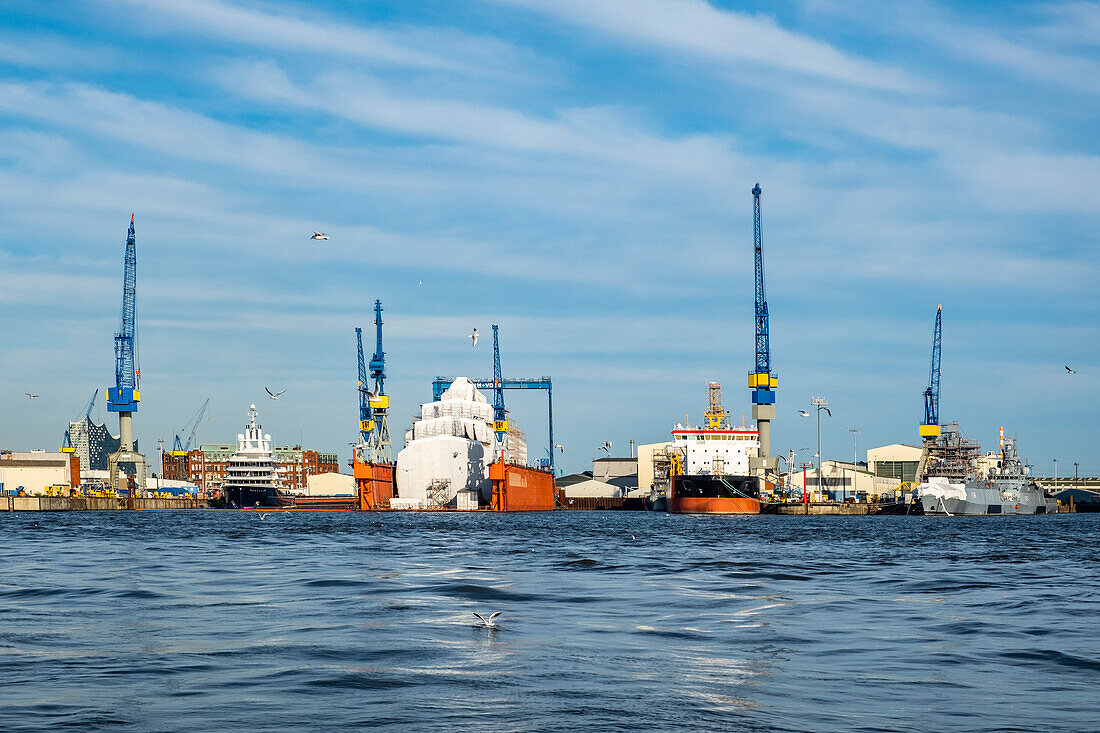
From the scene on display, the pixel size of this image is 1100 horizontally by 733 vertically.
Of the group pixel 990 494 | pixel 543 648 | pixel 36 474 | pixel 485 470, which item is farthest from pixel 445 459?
pixel 543 648

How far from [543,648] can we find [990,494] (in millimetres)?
134660

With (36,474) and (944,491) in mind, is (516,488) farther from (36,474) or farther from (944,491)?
(36,474)

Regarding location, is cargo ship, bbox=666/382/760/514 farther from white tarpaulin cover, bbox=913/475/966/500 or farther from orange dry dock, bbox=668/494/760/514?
white tarpaulin cover, bbox=913/475/966/500

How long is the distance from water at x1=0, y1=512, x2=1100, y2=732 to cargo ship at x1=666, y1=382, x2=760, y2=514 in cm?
8657

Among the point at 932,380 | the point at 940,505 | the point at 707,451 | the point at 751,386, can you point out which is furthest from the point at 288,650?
the point at 932,380

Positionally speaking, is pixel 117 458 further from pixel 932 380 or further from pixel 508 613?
pixel 508 613

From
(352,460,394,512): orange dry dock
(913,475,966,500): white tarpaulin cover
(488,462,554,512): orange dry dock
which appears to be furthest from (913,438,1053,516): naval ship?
(352,460,394,512): orange dry dock

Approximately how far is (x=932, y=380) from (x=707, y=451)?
6754 cm

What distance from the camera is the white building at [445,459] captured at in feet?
420

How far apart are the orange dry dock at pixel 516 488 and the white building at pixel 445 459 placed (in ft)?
11.9

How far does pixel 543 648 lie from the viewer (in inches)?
677

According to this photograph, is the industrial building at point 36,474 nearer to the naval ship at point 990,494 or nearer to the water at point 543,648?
the naval ship at point 990,494

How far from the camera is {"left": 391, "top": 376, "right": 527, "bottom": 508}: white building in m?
128

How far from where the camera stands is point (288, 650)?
16703 millimetres
